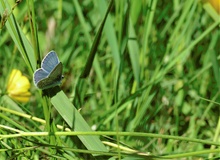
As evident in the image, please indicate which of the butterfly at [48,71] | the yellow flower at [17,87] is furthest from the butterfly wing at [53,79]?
the yellow flower at [17,87]

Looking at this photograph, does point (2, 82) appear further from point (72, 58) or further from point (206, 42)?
point (206, 42)

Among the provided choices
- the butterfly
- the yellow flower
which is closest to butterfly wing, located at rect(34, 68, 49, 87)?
the butterfly

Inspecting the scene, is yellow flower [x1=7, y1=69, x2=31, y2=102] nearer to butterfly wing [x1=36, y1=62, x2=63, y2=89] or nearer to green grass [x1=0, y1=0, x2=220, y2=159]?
green grass [x1=0, y1=0, x2=220, y2=159]

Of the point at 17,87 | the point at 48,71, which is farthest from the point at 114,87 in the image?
the point at 48,71

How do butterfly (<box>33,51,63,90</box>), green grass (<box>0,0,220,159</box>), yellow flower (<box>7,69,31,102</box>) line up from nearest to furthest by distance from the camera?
1. butterfly (<box>33,51,63,90</box>)
2. green grass (<box>0,0,220,159</box>)
3. yellow flower (<box>7,69,31,102</box>)

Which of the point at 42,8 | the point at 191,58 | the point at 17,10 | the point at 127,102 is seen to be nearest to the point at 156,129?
the point at 127,102

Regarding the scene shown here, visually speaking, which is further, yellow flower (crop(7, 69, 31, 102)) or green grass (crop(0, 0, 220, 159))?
yellow flower (crop(7, 69, 31, 102))
